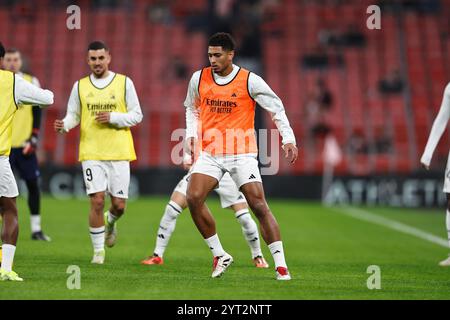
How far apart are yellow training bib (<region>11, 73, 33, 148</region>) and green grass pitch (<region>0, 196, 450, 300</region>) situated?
54.8 inches

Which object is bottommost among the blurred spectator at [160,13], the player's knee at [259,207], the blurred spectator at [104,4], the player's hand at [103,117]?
the player's knee at [259,207]

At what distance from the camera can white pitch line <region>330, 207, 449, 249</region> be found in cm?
1612

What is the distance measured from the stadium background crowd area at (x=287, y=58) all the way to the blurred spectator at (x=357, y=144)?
0.06 m

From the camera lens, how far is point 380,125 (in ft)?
102

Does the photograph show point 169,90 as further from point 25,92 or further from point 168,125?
point 25,92

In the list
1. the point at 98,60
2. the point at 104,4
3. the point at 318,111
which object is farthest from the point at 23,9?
the point at 98,60

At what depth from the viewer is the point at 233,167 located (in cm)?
958

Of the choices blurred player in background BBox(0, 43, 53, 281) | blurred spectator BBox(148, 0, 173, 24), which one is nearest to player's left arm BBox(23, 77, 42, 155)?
blurred player in background BBox(0, 43, 53, 281)

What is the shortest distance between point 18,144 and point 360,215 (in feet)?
34.4

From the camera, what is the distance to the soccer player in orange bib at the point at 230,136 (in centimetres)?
946

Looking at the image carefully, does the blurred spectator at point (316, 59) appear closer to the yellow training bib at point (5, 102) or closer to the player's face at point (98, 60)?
the player's face at point (98, 60)

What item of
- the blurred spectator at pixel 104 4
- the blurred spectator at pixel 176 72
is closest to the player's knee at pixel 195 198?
the blurred spectator at pixel 176 72

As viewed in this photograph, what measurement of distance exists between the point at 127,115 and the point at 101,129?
37 centimetres

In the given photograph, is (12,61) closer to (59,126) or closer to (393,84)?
(59,126)
